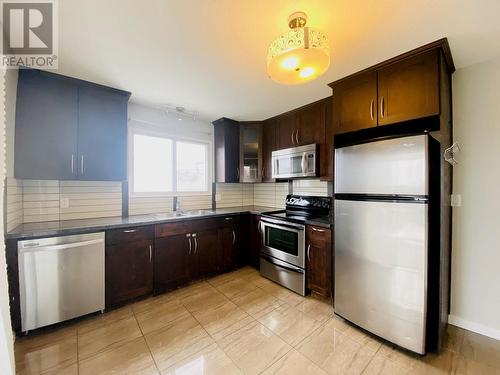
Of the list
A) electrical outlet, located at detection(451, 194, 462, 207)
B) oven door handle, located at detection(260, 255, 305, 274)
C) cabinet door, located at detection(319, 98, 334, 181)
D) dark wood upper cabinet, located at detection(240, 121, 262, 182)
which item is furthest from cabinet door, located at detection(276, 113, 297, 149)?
electrical outlet, located at detection(451, 194, 462, 207)

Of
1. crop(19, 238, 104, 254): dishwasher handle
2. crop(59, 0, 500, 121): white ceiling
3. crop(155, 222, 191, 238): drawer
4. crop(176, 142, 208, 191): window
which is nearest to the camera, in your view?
crop(59, 0, 500, 121): white ceiling

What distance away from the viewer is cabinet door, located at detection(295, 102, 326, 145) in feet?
8.88

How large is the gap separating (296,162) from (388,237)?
1.53 metres

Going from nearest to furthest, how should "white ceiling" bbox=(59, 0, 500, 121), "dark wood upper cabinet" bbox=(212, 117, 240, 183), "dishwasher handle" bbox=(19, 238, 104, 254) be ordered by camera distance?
"white ceiling" bbox=(59, 0, 500, 121) → "dishwasher handle" bbox=(19, 238, 104, 254) → "dark wood upper cabinet" bbox=(212, 117, 240, 183)

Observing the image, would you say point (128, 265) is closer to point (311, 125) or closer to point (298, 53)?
point (298, 53)

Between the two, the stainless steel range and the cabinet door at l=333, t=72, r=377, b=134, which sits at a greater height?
the cabinet door at l=333, t=72, r=377, b=134

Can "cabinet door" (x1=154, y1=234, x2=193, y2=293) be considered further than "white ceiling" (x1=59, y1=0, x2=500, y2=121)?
Yes

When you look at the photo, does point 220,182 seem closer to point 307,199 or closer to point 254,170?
point 254,170

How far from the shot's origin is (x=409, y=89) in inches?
68.8

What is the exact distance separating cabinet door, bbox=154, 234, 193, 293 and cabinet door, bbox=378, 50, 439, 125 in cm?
258

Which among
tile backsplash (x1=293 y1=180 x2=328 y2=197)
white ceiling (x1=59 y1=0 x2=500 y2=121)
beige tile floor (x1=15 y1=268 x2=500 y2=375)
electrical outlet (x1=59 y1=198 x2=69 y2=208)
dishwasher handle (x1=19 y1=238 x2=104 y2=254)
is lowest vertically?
beige tile floor (x1=15 y1=268 x2=500 y2=375)

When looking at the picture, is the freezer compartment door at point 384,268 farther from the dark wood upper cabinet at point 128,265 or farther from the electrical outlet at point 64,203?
the electrical outlet at point 64,203

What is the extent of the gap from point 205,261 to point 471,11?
3.34m

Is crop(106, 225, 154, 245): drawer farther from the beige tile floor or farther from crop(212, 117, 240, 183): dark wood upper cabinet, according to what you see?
crop(212, 117, 240, 183): dark wood upper cabinet
